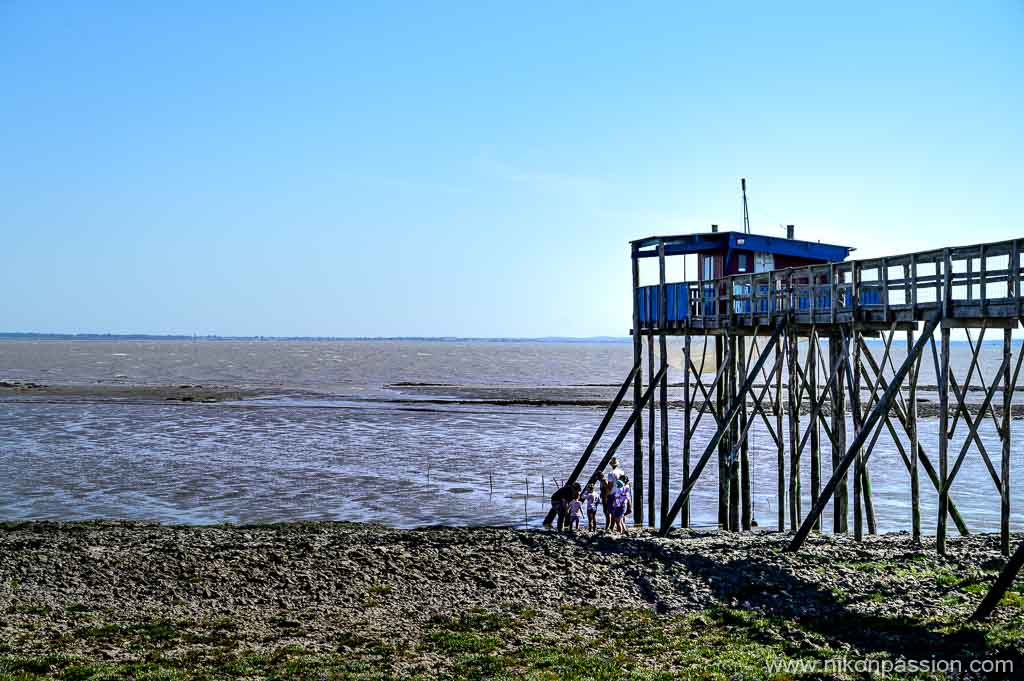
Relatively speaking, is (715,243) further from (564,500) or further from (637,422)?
(564,500)

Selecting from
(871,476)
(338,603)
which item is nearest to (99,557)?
(338,603)

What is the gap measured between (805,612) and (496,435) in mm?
30661

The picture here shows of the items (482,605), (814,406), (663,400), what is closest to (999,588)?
(482,605)

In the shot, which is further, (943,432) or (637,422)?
(637,422)

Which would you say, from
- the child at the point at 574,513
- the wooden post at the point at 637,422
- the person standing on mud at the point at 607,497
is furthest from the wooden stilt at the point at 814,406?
the child at the point at 574,513

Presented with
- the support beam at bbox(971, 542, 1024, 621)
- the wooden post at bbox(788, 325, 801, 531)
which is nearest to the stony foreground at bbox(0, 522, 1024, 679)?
the support beam at bbox(971, 542, 1024, 621)

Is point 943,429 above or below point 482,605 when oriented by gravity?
above

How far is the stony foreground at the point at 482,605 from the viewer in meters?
11.4

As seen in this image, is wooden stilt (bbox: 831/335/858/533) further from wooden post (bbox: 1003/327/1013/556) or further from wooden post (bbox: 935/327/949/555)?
wooden post (bbox: 1003/327/1013/556)

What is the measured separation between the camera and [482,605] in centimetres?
1392

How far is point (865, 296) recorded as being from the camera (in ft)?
69.5

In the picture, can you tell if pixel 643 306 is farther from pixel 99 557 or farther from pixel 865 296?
pixel 99 557

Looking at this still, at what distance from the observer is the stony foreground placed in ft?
37.3

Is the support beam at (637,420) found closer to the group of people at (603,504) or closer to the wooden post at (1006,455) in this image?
the group of people at (603,504)
